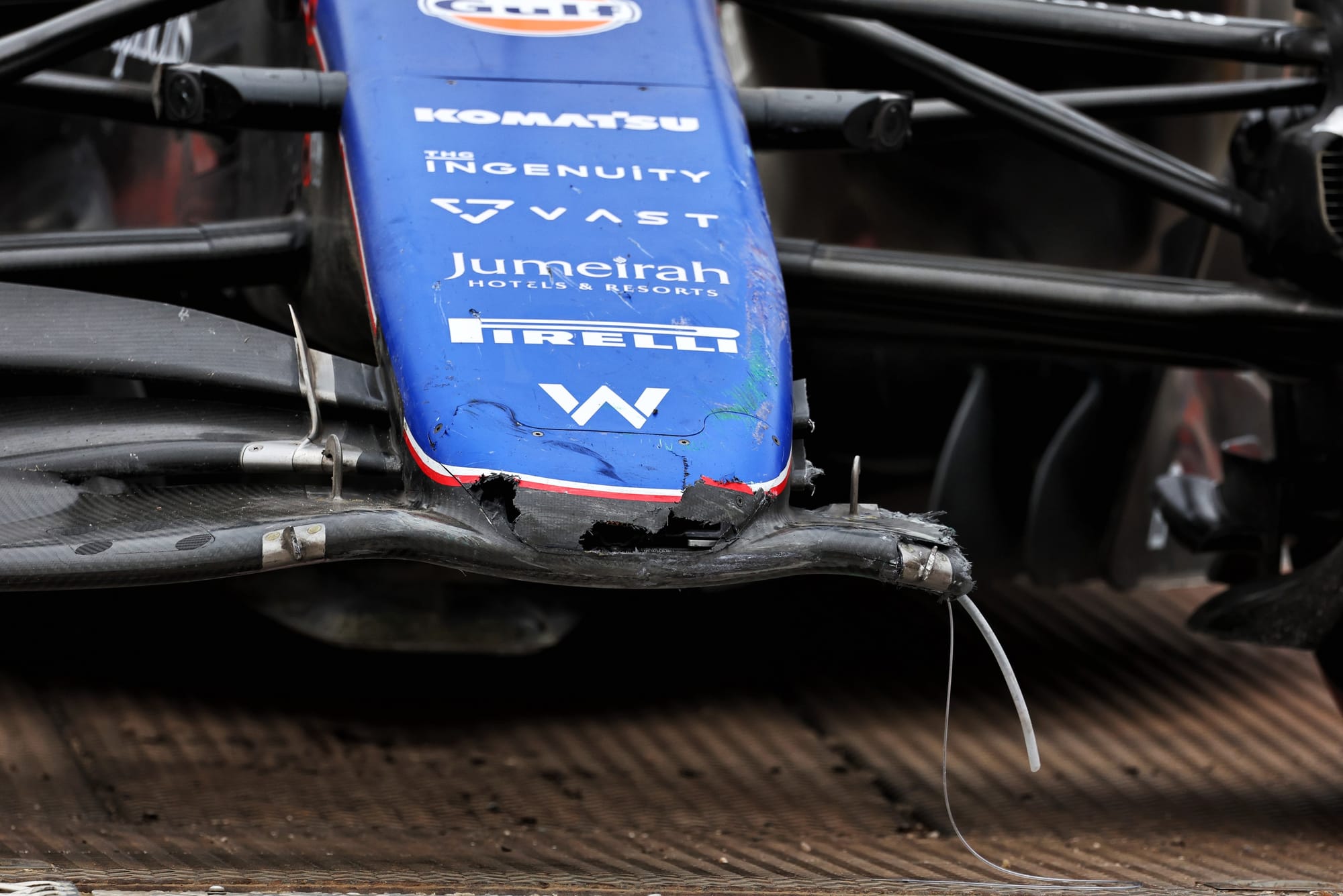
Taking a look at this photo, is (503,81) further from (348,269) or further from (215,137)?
(215,137)

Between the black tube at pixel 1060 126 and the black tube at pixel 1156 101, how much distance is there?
0.20 metres

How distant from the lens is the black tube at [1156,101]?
329 cm

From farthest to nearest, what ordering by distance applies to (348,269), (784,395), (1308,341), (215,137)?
(215,137), (1308,341), (348,269), (784,395)

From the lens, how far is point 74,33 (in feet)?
9.29

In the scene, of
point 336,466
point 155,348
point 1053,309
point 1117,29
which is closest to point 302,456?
point 336,466

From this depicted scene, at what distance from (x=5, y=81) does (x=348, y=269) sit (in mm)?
673

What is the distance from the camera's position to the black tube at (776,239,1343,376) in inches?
119

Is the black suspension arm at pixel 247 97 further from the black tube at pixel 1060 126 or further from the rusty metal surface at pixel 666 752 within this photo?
the rusty metal surface at pixel 666 752

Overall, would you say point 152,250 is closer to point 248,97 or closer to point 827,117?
point 248,97

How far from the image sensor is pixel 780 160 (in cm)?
369

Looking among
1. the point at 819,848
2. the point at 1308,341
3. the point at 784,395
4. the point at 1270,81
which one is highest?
the point at 1270,81

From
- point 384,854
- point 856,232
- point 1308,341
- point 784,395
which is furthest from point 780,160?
point 384,854

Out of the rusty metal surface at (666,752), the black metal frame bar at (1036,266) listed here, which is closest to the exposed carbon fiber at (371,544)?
the rusty metal surface at (666,752)

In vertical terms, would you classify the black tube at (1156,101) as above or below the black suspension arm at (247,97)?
below
